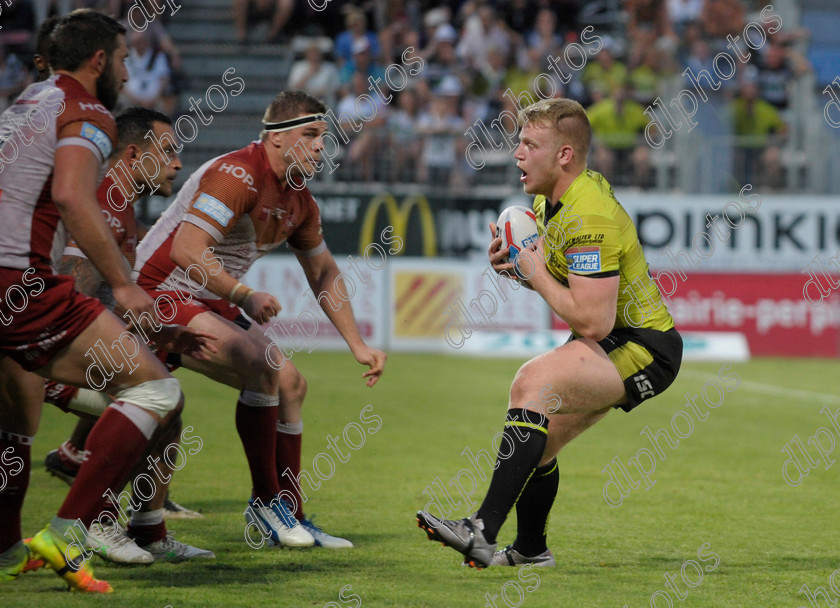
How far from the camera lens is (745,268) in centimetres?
1728

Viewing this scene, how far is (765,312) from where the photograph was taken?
17.2 metres

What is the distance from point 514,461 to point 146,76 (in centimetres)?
1397

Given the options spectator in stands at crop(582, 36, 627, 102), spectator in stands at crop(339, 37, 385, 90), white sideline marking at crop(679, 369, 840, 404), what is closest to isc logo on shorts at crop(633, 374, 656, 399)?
white sideline marking at crop(679, 369, 840, 404)

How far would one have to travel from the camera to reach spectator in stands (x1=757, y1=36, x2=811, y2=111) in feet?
62.2

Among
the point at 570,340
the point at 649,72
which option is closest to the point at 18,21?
the point at 649,72

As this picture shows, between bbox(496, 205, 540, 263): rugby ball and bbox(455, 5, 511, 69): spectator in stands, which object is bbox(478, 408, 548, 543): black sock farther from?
bbox(455, 5, 511, 69): spectator in stands

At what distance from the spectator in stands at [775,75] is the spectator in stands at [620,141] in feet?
8.53

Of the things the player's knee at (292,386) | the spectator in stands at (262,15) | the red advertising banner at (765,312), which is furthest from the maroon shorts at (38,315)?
the spectator in stands at (262,15)

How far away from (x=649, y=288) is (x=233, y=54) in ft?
54.3

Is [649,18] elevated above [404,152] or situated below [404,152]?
above

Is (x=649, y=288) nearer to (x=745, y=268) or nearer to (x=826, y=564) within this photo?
(x=826, y=564)

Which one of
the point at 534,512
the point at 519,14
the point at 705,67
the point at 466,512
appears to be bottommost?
the point at 466,512

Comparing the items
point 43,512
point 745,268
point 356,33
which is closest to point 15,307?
point 43,512

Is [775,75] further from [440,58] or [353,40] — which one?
[353,40]
